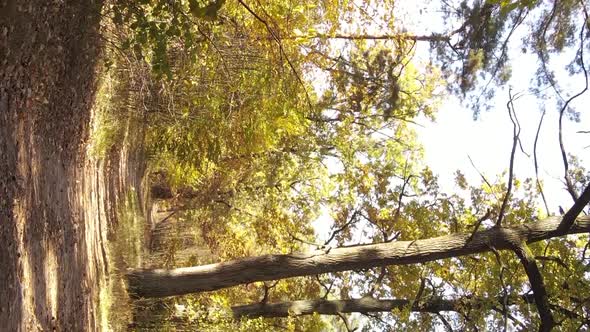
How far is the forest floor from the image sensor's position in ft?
10.8

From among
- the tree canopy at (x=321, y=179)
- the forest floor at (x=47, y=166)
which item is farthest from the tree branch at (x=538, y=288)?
the forest floor at (x=47, y=166)

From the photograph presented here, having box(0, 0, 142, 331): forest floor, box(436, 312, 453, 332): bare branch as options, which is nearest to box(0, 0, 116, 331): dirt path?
box(0, 0, 142, 331): forest floor

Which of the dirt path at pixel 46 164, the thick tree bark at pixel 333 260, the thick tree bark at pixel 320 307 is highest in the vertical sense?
the dirt path at pixel 46 164

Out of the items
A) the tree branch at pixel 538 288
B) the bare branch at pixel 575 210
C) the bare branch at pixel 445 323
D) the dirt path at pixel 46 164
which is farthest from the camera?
the bare branch at pixel 445 323

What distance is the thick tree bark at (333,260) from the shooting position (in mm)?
6516

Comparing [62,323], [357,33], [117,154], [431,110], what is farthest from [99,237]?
[431,110]

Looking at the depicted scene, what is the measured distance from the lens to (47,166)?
4.11 meters

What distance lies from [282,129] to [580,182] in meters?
4.05

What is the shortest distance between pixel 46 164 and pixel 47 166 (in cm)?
3

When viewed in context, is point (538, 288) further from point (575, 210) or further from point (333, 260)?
point (333, 260)

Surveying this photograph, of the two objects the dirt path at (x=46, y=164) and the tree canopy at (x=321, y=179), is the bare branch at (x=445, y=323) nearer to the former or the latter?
the tree canopy at (x=321, y=179)

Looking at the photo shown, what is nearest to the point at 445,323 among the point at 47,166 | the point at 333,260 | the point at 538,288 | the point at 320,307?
the point at 538,288

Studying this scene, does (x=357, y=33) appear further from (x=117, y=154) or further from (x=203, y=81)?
(x=117, y=154)

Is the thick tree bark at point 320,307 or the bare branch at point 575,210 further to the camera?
the thick tree bark at point 320,307
